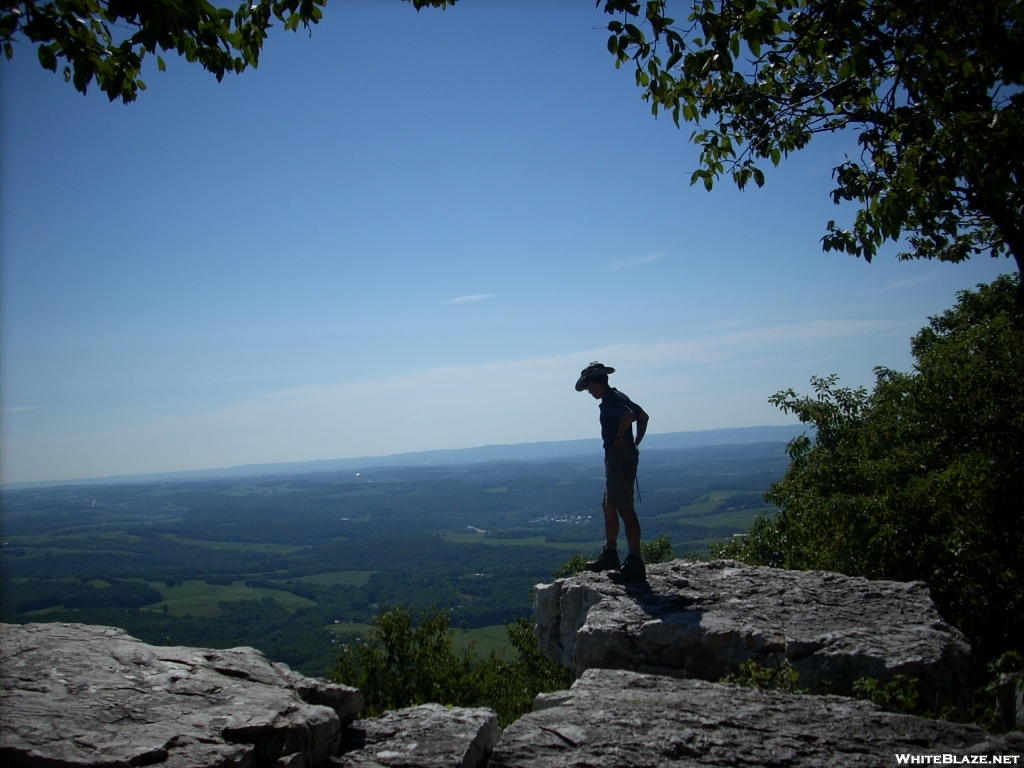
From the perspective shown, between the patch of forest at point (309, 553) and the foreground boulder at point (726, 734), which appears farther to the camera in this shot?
the patch of forest at point (309, 553)

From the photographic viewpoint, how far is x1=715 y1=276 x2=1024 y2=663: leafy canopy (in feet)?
25.7

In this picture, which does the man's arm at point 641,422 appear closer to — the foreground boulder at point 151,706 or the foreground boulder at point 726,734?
the foreground boulder at point 726,734

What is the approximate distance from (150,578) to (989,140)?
98.5m

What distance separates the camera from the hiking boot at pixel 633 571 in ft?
26.1

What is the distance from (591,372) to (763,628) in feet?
11.1

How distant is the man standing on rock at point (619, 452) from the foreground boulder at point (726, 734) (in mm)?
3121

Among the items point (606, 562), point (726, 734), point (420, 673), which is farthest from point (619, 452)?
point (420, 673)

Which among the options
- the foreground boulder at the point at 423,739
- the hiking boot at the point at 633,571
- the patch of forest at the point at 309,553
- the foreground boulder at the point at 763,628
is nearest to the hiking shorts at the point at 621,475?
the hiking boot at the point at 633,571

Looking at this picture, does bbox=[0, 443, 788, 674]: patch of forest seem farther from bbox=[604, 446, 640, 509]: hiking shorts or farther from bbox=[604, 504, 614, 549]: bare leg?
bbox=[604, 446, 640, 509]: hiking shorts

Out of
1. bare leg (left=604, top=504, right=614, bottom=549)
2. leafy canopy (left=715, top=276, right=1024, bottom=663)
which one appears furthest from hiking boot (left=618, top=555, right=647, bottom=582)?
leafy canopy (left=715, top=276, right=1024, bottom=663)

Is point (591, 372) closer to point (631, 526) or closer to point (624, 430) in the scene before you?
point (624, 430)

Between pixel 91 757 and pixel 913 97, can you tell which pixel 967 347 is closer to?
pixel 913 97

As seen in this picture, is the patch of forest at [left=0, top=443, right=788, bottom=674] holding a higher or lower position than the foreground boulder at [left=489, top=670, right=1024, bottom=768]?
lower

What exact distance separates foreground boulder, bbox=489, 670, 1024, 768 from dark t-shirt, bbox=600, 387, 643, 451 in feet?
11.8
